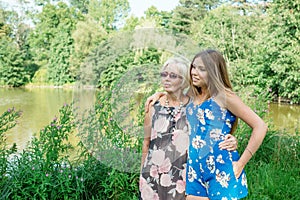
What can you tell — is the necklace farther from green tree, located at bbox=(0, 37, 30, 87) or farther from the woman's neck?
green tree, located at bbox=(0, 37, 30, 87)

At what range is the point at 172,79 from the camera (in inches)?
67.6

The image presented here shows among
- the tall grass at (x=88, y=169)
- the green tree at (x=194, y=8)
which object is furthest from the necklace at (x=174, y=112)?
the green tree at (x=194, y=8)

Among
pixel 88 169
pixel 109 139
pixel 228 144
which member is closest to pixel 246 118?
pixel 228 144

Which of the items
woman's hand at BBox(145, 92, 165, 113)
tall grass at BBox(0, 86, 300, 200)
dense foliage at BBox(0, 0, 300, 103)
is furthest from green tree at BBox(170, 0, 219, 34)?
woman's hand at BBox(145, 92, 165, 113)

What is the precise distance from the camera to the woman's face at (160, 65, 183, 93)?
5.62 ft

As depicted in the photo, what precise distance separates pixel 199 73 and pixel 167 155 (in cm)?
47

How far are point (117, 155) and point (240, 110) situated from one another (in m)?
1.43

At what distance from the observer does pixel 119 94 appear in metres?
2.16

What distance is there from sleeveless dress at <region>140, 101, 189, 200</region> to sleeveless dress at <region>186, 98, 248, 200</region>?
5.6 inches

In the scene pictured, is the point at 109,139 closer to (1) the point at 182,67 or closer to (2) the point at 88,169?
(2) the point at 88,169

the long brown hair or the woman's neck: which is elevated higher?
the long brown hair

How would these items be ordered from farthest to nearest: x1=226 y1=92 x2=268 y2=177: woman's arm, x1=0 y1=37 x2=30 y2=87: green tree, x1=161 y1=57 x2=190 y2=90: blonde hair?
x1=0 y1=37 x2=30 y2=87: green tree, x1=161 y1=57 x2=190 y2=90: blonde hair, x1=226 y1=92 x2=268 y2=177: woman's arm

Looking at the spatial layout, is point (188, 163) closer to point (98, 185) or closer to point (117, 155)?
point (117, 155)

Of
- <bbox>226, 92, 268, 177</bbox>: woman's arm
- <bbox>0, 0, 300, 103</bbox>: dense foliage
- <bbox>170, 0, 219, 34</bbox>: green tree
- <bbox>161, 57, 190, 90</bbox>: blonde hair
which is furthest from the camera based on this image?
<bbox>170, 0, 219, 34</bbox>: green tree
